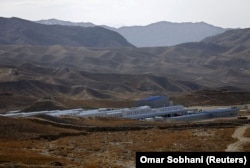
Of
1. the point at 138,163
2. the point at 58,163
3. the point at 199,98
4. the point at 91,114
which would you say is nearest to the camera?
the point at 138,163

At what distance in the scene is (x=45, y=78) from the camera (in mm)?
196375

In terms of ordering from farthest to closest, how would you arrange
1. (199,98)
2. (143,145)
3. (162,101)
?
(199,98)
(162,101)
(143,145)

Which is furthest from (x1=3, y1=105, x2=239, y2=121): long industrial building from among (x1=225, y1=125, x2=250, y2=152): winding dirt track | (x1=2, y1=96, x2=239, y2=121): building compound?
(x1=225, y1=125, x2=250, y2=152): winding dirt track

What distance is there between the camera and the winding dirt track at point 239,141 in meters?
55.9

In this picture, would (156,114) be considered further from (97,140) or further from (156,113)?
(97,140)

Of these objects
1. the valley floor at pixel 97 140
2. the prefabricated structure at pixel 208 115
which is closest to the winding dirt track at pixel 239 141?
the valley floor at pixel 97 140

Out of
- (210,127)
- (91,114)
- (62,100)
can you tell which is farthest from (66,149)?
(62,100)

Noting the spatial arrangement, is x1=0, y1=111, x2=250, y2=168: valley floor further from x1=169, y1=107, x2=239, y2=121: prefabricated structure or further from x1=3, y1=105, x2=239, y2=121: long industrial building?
x1=3, y1=105, x2=239, y2=121: long industrial building

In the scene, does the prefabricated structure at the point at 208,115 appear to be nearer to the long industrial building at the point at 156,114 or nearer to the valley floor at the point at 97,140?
the long industrial building at the point at 156,114

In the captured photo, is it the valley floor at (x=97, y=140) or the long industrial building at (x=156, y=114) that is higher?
the long industrial building at (x=156, y=114)

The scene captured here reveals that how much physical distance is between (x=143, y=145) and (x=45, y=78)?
140 meters

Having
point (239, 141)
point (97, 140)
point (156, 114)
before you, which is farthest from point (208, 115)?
point (97, 140)

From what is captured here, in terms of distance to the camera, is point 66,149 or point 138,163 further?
point 66,149

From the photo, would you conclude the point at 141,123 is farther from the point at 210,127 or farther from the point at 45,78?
the point at 45,78
